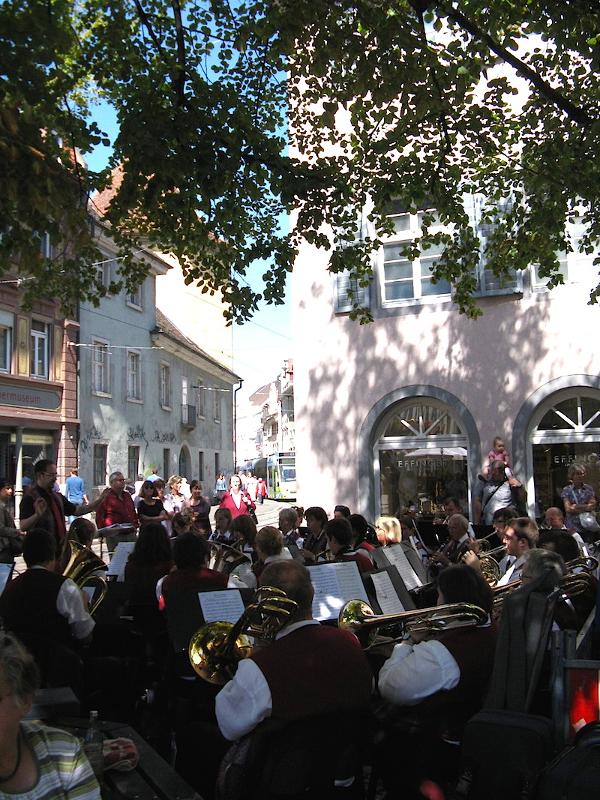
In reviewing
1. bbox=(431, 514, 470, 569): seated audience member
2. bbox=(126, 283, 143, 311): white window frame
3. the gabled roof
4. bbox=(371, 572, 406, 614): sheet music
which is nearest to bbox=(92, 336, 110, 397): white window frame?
bbox=(126, 283, 143, 311): white window frame

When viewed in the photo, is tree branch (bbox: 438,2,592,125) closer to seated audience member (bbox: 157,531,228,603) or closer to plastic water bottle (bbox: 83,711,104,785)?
seated audience member (bbox: 157,531,228,603)

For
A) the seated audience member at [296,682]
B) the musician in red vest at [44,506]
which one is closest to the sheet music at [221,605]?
the seated audience member at [296,682]

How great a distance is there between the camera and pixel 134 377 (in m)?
31.3

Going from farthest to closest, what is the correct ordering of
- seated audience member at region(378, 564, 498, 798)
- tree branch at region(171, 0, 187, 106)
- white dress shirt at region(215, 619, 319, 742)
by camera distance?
tree branch at region(171, 0, 187, 106)
seated audience member at region(378, 564, 498, 798)
white dress shirt at region(215, 619, 319, 742)

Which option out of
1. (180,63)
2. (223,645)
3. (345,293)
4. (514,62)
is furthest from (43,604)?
(345,293)

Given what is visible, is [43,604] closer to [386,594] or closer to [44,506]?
Answer: [386,594]

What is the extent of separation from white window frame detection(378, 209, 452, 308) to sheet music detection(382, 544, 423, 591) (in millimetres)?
8118

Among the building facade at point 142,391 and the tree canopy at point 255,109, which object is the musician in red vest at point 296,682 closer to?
the tree canopy at point 255,109

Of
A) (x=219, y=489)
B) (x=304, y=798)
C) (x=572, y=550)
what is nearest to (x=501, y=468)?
(x=572, y=550)

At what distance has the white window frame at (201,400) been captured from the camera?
39.4m

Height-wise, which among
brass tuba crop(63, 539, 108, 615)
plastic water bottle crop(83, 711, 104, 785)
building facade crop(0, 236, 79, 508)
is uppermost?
building facade crop(0, 236, 79, 508)

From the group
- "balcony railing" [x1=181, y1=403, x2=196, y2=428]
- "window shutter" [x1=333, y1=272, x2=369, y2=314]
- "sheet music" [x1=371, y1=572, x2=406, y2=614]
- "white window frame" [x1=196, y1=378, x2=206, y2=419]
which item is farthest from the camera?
"white window frame" [x1=196, y1=378, x2=206, y2=419]

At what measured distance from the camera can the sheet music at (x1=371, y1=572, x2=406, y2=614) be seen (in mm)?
5082

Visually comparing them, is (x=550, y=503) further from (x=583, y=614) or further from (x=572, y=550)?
(x=583, y=614)
